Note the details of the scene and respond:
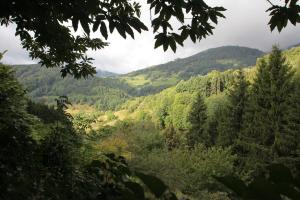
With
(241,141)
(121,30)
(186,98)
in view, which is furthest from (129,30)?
(186,98)

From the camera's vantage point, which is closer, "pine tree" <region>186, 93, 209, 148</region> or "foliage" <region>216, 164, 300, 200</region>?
"foliage" <region>216, 164, 300, 200</region>

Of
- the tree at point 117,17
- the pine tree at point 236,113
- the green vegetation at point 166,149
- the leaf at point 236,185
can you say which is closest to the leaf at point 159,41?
the tree at point 117,17

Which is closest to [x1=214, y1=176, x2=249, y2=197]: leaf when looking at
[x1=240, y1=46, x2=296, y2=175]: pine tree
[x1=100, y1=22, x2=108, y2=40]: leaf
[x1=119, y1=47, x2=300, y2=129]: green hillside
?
[x1=100, y1=22, x2=108, y2=40]: leaf

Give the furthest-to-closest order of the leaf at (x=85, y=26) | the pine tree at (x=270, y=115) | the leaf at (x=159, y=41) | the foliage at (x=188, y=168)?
the pine tree at (x=270, y=115) → the foliage at (x=188, y=168) → the leaf at (x=159, y=41) → the leaf at (x=85, y=26)

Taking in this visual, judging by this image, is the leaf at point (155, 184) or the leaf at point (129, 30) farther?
the leaf at point (129, 30)

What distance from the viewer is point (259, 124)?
128 ft

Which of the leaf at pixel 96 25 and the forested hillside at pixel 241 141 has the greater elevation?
the leaf at pixel 96 25

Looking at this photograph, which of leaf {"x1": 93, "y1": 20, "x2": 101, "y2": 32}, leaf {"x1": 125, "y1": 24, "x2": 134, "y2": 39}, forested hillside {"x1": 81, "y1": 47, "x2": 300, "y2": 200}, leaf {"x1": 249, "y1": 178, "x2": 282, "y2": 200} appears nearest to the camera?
leaf {"x1": 249, "y1": 178, "x2": 282, "y2": 200}

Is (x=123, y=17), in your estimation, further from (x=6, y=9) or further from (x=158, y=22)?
(x=6, y=9)

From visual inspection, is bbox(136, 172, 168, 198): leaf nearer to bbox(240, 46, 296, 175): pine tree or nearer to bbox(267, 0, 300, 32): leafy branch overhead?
bbox(267, 0, 300, 32): leafy branch overhead

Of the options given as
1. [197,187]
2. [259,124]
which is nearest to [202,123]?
[259,124]

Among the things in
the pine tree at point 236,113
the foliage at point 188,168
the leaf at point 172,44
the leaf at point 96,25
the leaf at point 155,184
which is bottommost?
the foliage at point 188,168

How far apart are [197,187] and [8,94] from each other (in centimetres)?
2688

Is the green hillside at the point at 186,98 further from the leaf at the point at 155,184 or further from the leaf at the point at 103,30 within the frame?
the leaf at the point at 155,184
